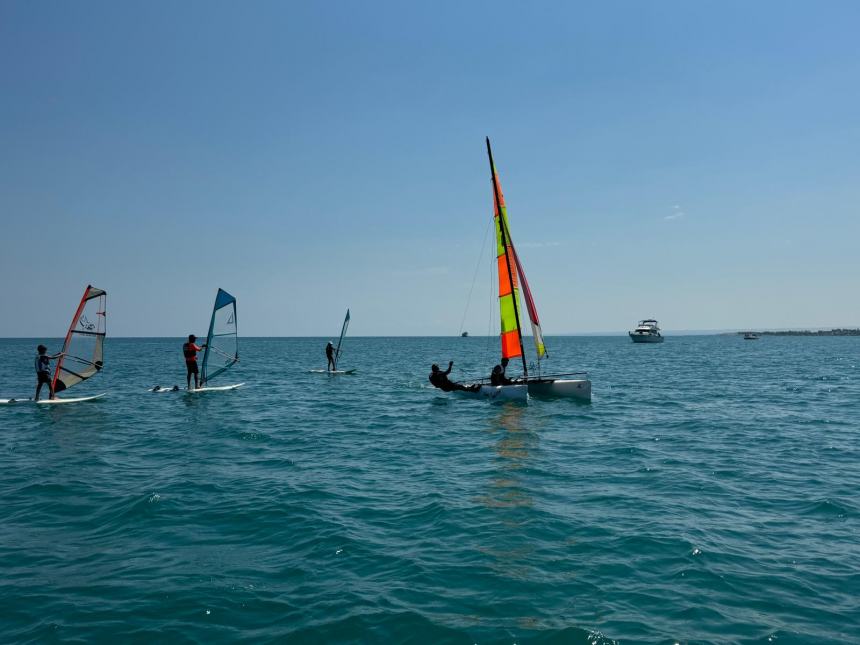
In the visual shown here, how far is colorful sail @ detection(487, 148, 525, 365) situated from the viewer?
25203 mm

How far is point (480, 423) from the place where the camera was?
19.6 m

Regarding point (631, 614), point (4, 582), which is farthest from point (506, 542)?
point (4, 582)

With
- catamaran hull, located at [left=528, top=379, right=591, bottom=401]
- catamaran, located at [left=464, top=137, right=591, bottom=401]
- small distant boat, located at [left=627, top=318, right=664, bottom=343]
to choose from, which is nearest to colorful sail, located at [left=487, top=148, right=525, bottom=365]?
catamaran, located at [left=464, top=137, right=591, bottom=401]

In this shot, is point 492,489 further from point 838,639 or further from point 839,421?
point 839,421

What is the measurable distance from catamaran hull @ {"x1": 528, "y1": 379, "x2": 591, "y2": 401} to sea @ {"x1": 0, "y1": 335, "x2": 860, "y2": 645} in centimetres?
561

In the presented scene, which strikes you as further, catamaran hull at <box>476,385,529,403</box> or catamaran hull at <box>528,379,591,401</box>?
catamaran hull at <box>528,379,591,401</box>

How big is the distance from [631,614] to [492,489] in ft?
16.7

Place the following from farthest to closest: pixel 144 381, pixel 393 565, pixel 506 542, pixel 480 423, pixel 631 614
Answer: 1. pixel 144 381
2. pixel 480 423
3. pixel 506 542
4. pixel 393 565
5. pixel 631 614

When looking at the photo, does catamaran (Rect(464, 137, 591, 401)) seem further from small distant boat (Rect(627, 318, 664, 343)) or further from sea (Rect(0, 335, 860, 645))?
small distant boat (Rect(627, 318, 664, 343))

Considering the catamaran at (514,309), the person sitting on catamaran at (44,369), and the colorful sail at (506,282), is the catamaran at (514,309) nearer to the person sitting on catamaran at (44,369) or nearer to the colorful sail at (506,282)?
the colorful sail at (506,282)

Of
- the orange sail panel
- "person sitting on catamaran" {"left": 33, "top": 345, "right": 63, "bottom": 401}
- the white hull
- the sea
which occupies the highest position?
the orange sail panel

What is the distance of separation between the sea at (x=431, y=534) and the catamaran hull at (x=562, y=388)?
561 centimetres

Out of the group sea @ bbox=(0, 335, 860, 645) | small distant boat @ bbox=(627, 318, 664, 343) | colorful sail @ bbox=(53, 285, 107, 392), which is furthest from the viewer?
small distant boat @ bbox=(627, 318, 664, 343)

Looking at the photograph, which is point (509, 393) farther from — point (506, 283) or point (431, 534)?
point (431, 534)
